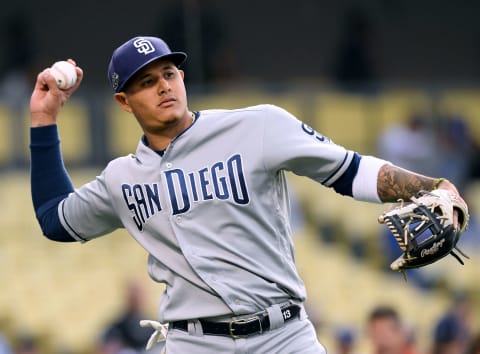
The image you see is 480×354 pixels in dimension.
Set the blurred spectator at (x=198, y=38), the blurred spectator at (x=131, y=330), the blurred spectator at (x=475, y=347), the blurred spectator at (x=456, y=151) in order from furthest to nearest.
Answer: the blurred spectator at (x=198, y=38)
the blurred spectator at (x=456, y=151)
the blurred spectator at (x=131, y=330)
the blurred spectator at (x=475, y=347)

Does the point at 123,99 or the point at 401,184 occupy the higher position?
the point at 123,99

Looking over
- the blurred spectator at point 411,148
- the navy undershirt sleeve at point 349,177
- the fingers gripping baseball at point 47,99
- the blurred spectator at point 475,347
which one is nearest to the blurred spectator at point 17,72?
the blurred spectator at point 411,148

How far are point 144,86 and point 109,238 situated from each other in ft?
27.0

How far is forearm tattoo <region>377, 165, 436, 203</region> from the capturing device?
15.4ft

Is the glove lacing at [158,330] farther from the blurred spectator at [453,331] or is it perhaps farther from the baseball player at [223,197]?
the blurred spectator at [453,331]

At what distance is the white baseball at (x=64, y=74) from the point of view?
17.6 ft

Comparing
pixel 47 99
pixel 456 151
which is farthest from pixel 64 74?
pixel 456 151

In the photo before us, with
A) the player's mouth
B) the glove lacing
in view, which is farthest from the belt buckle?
the player's mouth

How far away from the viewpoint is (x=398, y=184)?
4711mm

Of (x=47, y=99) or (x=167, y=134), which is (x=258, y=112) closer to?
(x=167, y=134)

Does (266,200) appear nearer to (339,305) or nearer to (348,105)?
(339,305)

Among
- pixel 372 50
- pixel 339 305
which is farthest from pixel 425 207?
pixel 372 50

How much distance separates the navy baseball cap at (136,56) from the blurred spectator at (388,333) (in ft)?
9.37

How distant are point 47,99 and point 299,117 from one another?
370 inches
